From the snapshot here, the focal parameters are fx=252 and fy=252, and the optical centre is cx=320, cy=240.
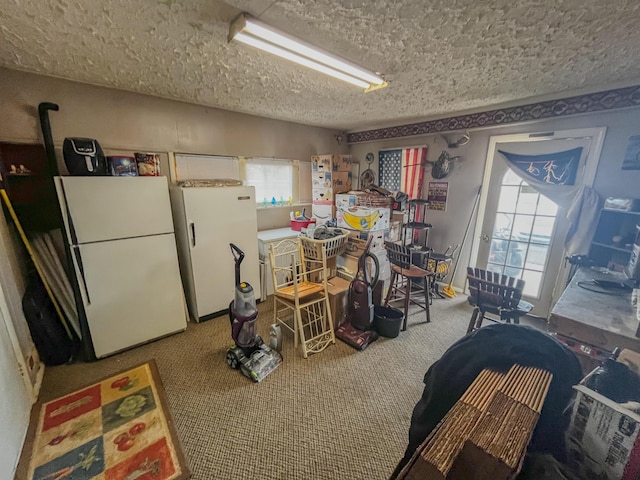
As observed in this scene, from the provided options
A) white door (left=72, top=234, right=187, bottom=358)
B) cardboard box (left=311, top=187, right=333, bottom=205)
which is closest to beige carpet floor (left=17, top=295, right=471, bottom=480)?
white door (left=72, top=234, right=187, bottom=358)

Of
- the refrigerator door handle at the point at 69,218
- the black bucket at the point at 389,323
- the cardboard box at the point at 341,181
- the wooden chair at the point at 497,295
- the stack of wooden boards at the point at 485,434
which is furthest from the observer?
the cardboard box at the point at 341,181

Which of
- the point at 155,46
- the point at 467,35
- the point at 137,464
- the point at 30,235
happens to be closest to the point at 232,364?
the point at 137,464

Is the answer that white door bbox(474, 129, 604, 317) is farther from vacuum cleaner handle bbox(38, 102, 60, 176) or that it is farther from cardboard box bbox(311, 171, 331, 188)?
vacuum cleaner handle bbox(38, 102, 60, 176)

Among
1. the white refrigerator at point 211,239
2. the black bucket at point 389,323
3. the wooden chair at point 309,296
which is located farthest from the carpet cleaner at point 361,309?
the white refrigerator at point 211,239

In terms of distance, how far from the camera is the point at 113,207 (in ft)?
7.16

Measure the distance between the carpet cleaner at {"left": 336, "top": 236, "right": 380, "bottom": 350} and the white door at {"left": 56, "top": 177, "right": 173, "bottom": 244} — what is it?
1.94 metres

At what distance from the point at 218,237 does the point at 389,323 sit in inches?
82.2

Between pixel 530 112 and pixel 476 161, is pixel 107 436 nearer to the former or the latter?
pixel 476 161

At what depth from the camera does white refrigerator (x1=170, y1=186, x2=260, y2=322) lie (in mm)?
2676

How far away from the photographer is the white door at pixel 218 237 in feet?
8.83

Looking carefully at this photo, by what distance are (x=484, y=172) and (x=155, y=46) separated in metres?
3.58

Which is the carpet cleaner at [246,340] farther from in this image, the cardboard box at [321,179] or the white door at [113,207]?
the cardboard box at [321,179]

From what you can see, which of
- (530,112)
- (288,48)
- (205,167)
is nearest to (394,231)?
(530,112)

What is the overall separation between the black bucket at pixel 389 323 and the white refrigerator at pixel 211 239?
1.63 meters
